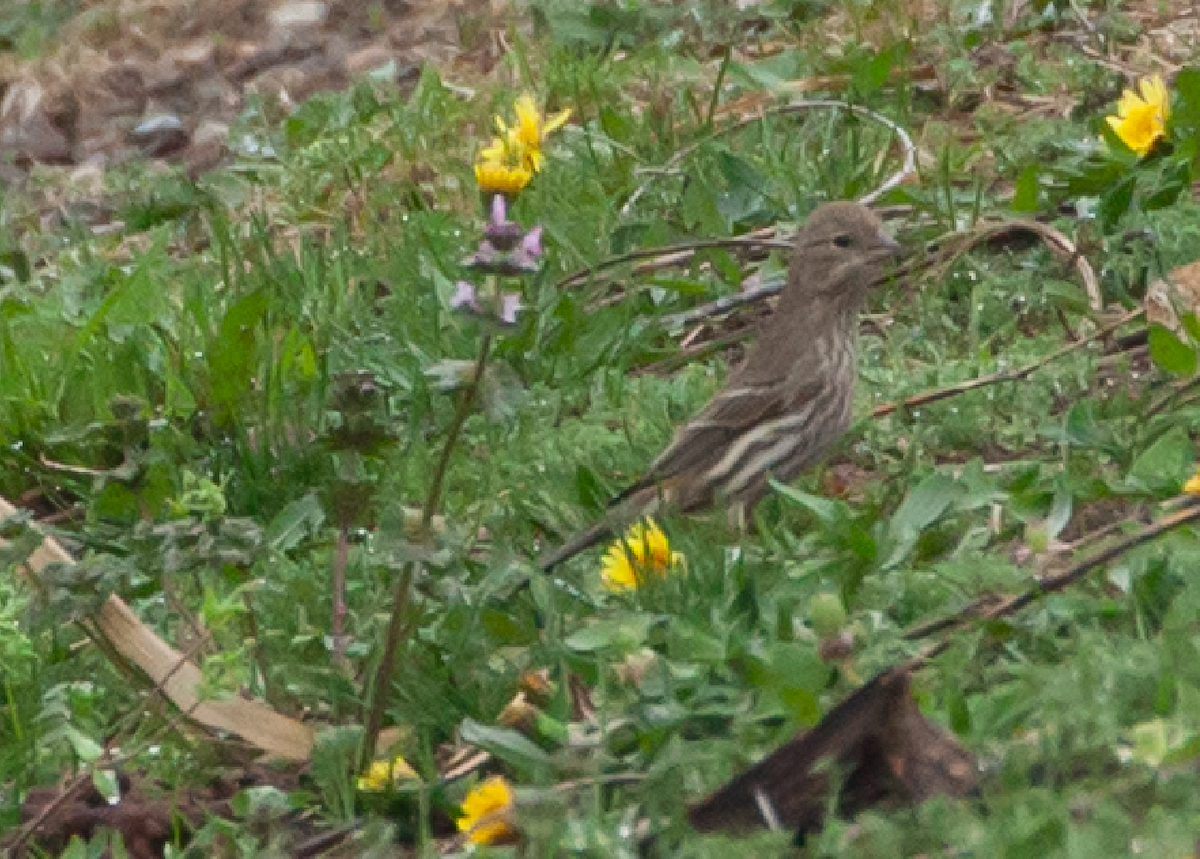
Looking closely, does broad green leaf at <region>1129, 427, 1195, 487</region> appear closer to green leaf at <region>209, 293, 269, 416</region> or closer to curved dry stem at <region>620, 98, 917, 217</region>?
curved dry stem at <region>620, 98, 917, 217</region>

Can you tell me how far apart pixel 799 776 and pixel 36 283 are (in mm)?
5472

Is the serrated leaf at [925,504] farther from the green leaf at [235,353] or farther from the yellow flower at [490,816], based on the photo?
the green leaf at [235,353]

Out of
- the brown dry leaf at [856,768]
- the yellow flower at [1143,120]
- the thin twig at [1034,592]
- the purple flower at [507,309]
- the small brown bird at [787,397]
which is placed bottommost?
the small brown bird at [787,397]

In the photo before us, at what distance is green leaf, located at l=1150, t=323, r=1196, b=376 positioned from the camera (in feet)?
17.1

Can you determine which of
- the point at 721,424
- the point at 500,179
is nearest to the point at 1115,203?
the point at 721,424

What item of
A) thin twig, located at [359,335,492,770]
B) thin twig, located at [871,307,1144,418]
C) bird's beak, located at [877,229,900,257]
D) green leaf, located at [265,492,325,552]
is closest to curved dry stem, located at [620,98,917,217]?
bird's beak, located at [877,229,900,257]

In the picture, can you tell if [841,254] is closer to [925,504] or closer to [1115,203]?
[1115,203]

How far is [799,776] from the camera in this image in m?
3.43

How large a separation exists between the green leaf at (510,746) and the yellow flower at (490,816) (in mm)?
194

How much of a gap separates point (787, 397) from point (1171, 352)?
1018 mm

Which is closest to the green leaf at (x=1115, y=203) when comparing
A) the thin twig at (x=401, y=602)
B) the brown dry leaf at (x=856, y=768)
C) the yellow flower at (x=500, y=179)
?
the yellow flower at (x=500, y=179)

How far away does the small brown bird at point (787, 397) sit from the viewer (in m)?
5.61

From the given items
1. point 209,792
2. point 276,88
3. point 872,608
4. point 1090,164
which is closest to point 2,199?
point 276,88

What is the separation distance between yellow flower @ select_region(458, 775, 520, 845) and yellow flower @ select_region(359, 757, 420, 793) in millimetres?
512
